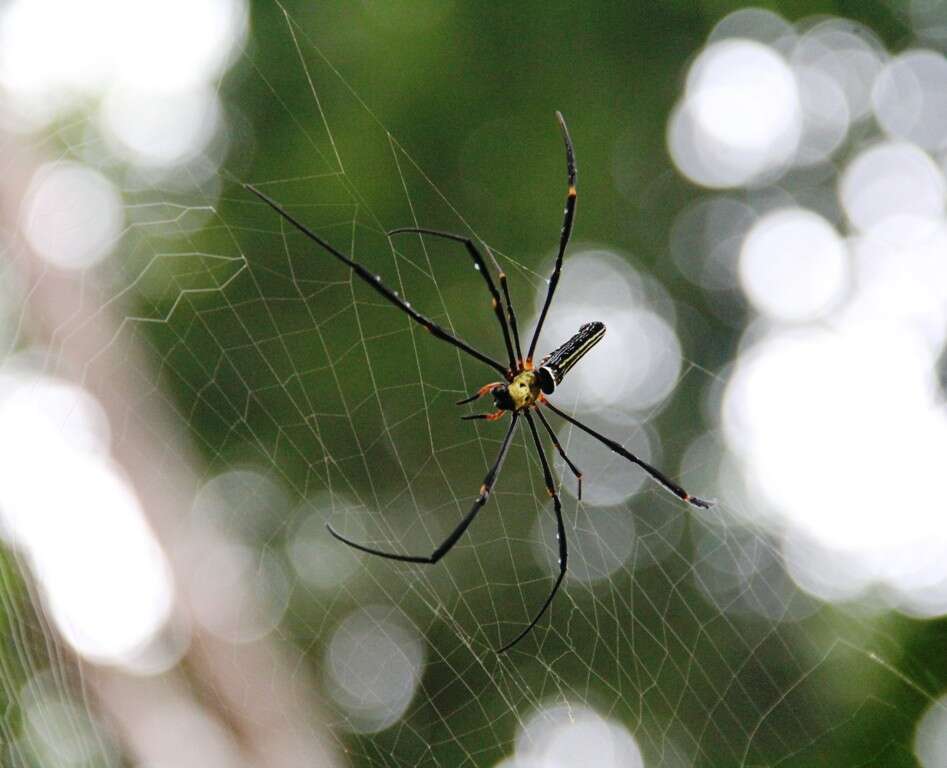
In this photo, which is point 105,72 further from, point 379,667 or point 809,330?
point 809,330

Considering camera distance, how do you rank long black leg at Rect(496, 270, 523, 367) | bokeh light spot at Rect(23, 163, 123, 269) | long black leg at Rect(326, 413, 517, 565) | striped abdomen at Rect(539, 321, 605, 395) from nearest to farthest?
long black leg at Rect(326, 413, 517, 565) → long black leg at Rect(496, 270, 523, 367) → striped abdomen at Rect(539, 321, 605, 395) → bokeh light spot at Rect(23, 163, 123, 269)

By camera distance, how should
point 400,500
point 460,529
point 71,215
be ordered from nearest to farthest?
point 460,529 → point 71,215 → point 400,500

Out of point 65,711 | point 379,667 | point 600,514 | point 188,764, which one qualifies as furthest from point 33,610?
point 600,514

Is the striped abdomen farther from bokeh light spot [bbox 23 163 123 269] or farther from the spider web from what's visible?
bokeh light spot [bbox 23 163 123 269]

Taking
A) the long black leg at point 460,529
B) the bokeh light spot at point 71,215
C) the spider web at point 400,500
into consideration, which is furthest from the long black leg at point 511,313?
the bokeh light spot at point 71,215

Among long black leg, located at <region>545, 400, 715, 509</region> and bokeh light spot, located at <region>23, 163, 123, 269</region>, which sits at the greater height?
bokeh light spot, located at <region>23, 163, 123, 269</region>

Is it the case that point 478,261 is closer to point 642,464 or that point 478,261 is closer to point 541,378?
point 541,378

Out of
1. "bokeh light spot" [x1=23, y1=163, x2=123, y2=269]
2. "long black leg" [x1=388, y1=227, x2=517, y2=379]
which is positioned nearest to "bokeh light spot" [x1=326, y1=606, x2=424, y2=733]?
"bokeh light spot" [x1=23, y1=163, x2=123, y2=269]

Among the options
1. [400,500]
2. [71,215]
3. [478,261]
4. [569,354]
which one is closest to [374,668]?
[400,500]
